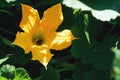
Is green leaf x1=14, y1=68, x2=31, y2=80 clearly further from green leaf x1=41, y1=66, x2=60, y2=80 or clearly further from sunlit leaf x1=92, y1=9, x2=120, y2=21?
sunlit leaf x1=92, y1=9, x2=120, y2=21

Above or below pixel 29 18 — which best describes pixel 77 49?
below

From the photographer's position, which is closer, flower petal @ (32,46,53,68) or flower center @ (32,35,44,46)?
flower petal @ (32,46,53,68)

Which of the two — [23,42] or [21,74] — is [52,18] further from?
[21,74]

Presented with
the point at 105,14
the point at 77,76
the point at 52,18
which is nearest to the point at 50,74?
the point at 77,76

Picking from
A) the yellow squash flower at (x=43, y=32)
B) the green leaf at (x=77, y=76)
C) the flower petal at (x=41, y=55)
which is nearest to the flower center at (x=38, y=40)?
the yellow squash flower at (x=43, y=32)

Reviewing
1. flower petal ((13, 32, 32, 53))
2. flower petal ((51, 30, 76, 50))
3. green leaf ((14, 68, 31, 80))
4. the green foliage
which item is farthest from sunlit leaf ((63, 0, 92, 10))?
green leaf ((14, 68, 31, 80))

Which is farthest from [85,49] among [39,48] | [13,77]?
[13,77]
